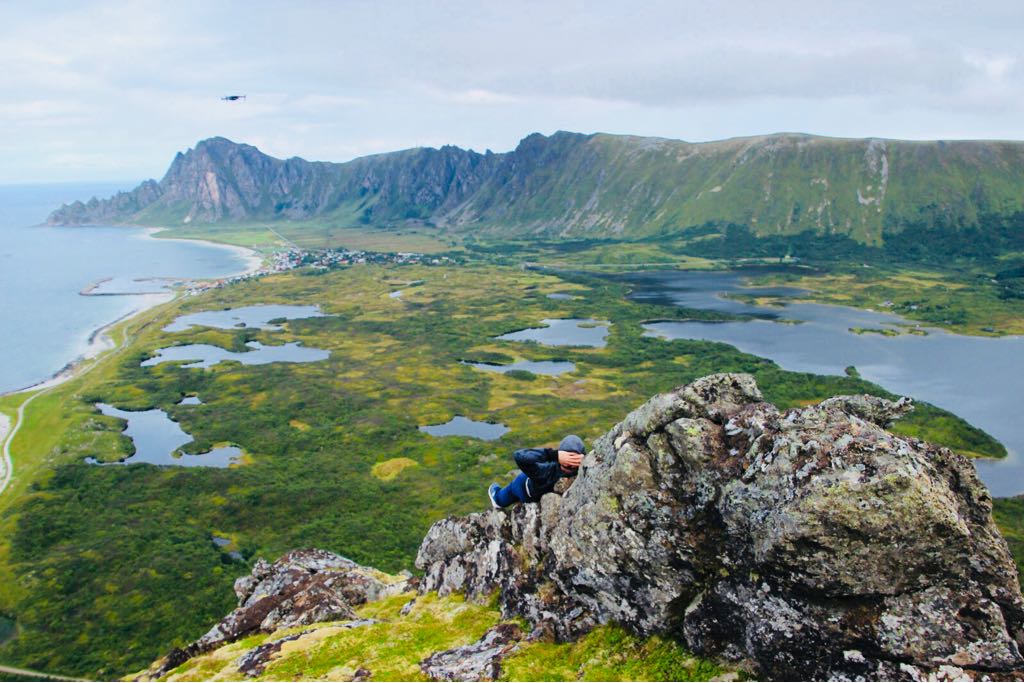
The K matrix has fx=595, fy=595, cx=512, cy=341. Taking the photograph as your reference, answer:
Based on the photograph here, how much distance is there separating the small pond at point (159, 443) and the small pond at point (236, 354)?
112 feet

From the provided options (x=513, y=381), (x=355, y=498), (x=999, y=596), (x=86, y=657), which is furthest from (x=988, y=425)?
(x=86, y=657)

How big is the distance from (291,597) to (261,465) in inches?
2883

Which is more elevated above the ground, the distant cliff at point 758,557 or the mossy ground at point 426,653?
the distant cliff at point 758,557

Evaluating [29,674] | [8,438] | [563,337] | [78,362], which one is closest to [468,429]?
[29,674]

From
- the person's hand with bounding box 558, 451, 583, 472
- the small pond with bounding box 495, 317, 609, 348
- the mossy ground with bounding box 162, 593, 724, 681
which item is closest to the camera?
the mossy ground with bounding box 162, 593, 724, 681

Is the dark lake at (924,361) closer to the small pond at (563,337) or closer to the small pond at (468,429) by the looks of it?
the small pond at (563,337)

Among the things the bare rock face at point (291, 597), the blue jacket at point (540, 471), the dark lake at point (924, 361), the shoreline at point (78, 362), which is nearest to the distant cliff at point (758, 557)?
the blue jacket at point (540, 471)

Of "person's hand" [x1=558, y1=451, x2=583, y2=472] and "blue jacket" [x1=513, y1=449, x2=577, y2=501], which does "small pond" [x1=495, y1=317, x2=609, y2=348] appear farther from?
"person's hand" [x1=558, y1=451, x2=583, y2=472]

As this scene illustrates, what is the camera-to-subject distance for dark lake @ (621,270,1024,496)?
372 ft

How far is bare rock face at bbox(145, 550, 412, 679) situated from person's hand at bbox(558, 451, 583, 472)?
519 inches

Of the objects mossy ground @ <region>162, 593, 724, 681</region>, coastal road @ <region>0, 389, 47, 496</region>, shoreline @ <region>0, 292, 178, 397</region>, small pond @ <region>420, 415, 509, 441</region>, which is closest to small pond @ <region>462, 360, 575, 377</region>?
small pond @ <region>420, 415, 509, 441</region>

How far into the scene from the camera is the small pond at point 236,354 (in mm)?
164500

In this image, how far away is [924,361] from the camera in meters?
155

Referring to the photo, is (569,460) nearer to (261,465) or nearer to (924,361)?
(261,465)
